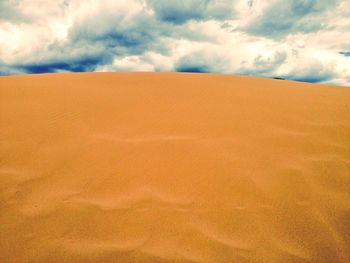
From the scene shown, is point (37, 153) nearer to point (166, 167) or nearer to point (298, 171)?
point (166, 167)

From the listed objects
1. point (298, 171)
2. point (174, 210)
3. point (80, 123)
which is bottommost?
point (174, 210)

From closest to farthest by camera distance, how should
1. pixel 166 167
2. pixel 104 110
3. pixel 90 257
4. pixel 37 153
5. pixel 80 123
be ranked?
1. pixel 90 257
2. pixel 166 167
3. pixel 37 153
4. pixel 80 123
5. pixel 104 110

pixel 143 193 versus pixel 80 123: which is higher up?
pixel 80 123

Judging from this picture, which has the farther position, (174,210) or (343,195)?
(343,195)

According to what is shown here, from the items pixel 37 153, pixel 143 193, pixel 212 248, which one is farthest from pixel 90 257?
pixel 37 153

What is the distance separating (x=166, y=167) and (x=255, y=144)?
106 centimetres

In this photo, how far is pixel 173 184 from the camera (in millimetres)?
1916

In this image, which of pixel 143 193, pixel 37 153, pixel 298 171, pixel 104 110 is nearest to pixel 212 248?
pixel 143 193

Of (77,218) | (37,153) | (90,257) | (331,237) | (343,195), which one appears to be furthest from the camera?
(37,153)

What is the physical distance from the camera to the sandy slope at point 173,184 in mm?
1416

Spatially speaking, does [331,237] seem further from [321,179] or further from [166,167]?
[166,167]

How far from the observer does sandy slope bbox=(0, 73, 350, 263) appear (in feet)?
4.65

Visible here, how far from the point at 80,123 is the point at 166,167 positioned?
152 cm

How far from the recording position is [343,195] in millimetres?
1788
